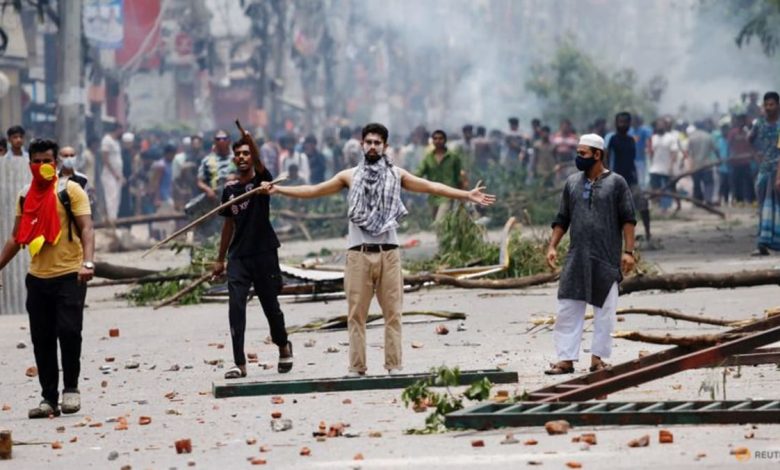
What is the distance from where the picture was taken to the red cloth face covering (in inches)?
402

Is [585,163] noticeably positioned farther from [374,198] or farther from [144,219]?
[144,219]

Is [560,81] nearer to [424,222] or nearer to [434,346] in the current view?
[424,222]

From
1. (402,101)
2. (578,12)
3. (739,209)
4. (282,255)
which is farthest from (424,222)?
(578,12)

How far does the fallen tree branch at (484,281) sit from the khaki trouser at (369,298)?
408 centimetres

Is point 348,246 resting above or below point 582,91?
below

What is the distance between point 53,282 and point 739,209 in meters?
22.5

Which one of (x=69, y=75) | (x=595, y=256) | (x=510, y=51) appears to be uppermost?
(x=510, y=51)

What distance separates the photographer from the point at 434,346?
12883 millimetres

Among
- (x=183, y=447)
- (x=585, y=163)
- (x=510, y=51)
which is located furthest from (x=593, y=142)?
(x=510, y=51)

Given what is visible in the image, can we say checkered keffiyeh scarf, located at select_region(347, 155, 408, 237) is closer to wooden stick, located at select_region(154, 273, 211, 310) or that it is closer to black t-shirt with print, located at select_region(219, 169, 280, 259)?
black t-shirt with print, located at select_region(219, 169, 280, 259)

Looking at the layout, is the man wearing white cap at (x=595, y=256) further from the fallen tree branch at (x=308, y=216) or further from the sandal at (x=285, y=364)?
the fallen tree branch at (x=308, y=216)

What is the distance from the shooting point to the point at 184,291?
1612 cm

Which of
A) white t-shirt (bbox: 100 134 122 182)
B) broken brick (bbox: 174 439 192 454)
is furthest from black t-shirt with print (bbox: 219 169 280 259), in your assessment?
white t-shirt (bbox: 100 134 122 182)

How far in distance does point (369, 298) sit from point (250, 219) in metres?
1.07
